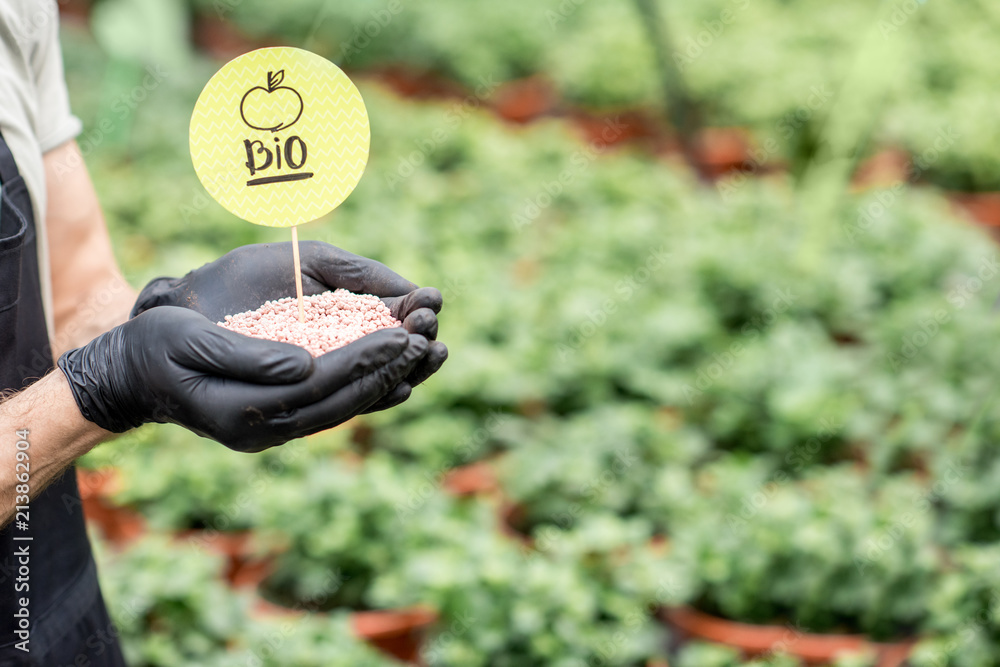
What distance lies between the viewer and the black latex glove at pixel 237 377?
85 cm

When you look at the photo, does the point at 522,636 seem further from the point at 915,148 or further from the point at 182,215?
the point at 915,148

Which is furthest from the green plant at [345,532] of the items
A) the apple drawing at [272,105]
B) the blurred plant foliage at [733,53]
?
the blurred plant foliage at [733,53]

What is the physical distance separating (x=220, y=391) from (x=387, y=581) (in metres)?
0.96

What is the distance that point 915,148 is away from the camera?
12.6 ft

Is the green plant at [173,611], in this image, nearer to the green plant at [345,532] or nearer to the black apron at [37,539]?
the green plant at [345,532]

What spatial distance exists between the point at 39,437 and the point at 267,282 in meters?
0.33

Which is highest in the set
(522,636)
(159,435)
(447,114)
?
(447,114)

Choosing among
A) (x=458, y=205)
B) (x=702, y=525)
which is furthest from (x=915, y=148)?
(x=702, y=525)

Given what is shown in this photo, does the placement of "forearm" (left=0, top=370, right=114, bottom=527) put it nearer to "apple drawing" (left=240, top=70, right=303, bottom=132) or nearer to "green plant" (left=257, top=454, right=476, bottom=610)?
"apple drawing" (left=240, top=70, right=303, bottom=132)

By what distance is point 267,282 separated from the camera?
43.6 inches

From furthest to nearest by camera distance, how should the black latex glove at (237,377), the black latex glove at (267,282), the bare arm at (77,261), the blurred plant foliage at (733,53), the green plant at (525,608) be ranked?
the blurred plant foliage at (733,53), the green plant at (525,608), the bare arm at (77,261), the black latex glove at (267,282), the black latex glove at (237,377)

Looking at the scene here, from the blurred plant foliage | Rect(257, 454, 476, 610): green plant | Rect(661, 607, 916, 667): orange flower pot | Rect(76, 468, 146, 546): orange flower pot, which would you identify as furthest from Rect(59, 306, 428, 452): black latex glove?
the blurred plant foliage

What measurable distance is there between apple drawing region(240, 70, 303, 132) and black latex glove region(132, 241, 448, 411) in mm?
195

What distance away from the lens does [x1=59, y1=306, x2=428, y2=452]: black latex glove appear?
85 centimetres
